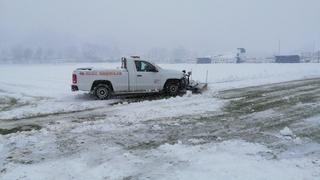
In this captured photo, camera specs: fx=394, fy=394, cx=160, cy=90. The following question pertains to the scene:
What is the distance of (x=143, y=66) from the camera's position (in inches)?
695

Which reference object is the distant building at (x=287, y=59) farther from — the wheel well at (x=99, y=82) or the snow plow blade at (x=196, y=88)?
the wheel well at (x=99, y=82)

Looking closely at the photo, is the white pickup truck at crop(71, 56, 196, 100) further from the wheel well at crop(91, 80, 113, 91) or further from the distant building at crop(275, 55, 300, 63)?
the distant building at crop(275, 55, 300, 63)

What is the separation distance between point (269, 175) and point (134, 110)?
24.0 ft

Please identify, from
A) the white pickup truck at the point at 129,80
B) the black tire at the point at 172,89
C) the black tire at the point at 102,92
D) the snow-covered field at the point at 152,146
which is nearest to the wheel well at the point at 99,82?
the white pickup truck at the point at 129,80

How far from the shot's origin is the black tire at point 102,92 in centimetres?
1694

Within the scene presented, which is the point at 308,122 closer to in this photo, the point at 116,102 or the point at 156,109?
the point at 156,109

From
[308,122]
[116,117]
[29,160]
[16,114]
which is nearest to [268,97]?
[308,122]

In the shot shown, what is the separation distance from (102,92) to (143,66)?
2194 millimetres

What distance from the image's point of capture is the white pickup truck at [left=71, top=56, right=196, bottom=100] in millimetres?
16859

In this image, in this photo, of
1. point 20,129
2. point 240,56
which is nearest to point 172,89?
point 20,129

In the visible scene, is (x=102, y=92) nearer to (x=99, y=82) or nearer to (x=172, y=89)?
(x=99, y=82)

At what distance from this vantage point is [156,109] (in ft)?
44.1

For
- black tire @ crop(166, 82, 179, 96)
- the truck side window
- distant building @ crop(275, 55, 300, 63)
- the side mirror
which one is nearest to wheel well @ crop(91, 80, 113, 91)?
the truck side window

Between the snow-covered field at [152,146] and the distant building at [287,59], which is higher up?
the distant building at [287,59]
